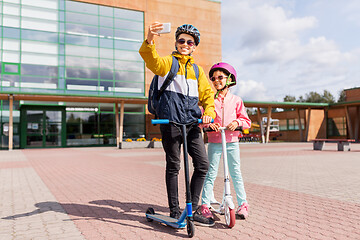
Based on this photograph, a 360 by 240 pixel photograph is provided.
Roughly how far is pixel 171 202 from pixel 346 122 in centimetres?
3407

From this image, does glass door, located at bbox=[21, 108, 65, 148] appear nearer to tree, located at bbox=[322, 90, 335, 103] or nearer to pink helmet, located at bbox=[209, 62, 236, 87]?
pink helmet, located at bbox=[209, 62, 236, 87]

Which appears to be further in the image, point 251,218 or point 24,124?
point 24,124

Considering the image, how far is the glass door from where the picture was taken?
25.3m

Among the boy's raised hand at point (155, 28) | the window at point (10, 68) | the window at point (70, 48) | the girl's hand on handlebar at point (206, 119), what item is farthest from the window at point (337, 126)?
the boy's raised hand at point (155, 28)

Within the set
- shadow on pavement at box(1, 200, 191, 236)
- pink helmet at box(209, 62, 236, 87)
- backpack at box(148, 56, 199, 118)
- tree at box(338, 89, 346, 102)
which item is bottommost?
shadow on pavement at box(1, 200, 191, 236)

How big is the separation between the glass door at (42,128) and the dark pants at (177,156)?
25.0 metres

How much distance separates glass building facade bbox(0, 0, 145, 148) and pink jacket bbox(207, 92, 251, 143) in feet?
74.7

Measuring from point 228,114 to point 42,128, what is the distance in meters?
25.1

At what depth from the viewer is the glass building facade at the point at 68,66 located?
24984 millimetres

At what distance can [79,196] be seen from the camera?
204 inches

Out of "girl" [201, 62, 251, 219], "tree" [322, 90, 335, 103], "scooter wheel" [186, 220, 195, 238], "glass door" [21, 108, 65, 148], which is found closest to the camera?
"scooter wheel" [186, 220, 195, 238]

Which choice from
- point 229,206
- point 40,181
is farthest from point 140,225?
point 40,181

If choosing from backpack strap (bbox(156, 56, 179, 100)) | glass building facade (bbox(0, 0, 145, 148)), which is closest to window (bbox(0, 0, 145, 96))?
glass building facade (bbox(0, 0, 145, 148))

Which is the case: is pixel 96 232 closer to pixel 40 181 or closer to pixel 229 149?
pixel 229 149
